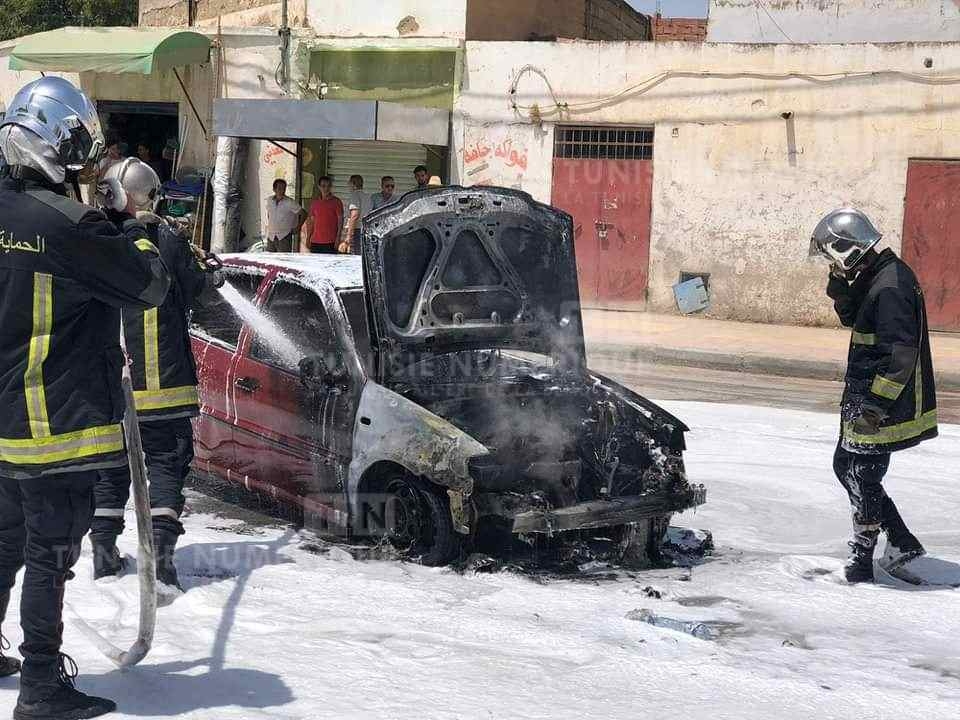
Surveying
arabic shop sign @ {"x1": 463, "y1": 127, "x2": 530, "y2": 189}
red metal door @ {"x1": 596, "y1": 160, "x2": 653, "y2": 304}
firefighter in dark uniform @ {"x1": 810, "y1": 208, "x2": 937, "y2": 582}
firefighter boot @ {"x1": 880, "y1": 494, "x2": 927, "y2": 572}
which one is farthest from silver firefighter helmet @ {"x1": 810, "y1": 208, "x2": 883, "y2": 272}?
arabic shop sign @ {"x1": 463, "y1": 127, "x2": 530, "y2": 189}

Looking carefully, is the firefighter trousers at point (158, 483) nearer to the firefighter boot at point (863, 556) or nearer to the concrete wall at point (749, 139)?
the firefighter boot at point (863, 556)

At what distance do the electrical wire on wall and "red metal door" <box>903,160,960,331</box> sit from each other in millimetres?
1144

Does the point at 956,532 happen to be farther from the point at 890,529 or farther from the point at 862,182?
the point at 862,182

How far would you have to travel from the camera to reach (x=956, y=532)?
6.73m

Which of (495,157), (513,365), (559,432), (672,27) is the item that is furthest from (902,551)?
(672,27)

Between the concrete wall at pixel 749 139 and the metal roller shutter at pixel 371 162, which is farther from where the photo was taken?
the metal roller shutter at pixel 371 162

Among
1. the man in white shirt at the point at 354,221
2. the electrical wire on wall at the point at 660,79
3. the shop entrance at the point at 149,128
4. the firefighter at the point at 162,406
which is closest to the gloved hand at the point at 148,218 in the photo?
the firefighter at the point at 162,406

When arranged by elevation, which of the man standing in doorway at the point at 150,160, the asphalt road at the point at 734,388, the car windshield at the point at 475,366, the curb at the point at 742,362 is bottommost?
the asphalt road at the point at 734,388

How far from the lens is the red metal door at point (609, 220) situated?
18.9m

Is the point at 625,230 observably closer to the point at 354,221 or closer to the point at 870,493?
the point at 354,221

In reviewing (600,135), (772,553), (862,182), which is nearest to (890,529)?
(772,553)

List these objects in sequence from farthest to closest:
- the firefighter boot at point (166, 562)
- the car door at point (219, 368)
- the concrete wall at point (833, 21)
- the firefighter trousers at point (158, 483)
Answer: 1. the concrete wall at point (833, 21)
2. the car door at point (219, 368)
3. the firefighter trousers at point (158, 483)
4. the firefighter boot at point (166, 562)

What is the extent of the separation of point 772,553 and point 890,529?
69cm

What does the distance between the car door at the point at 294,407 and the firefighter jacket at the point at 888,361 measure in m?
2.35
